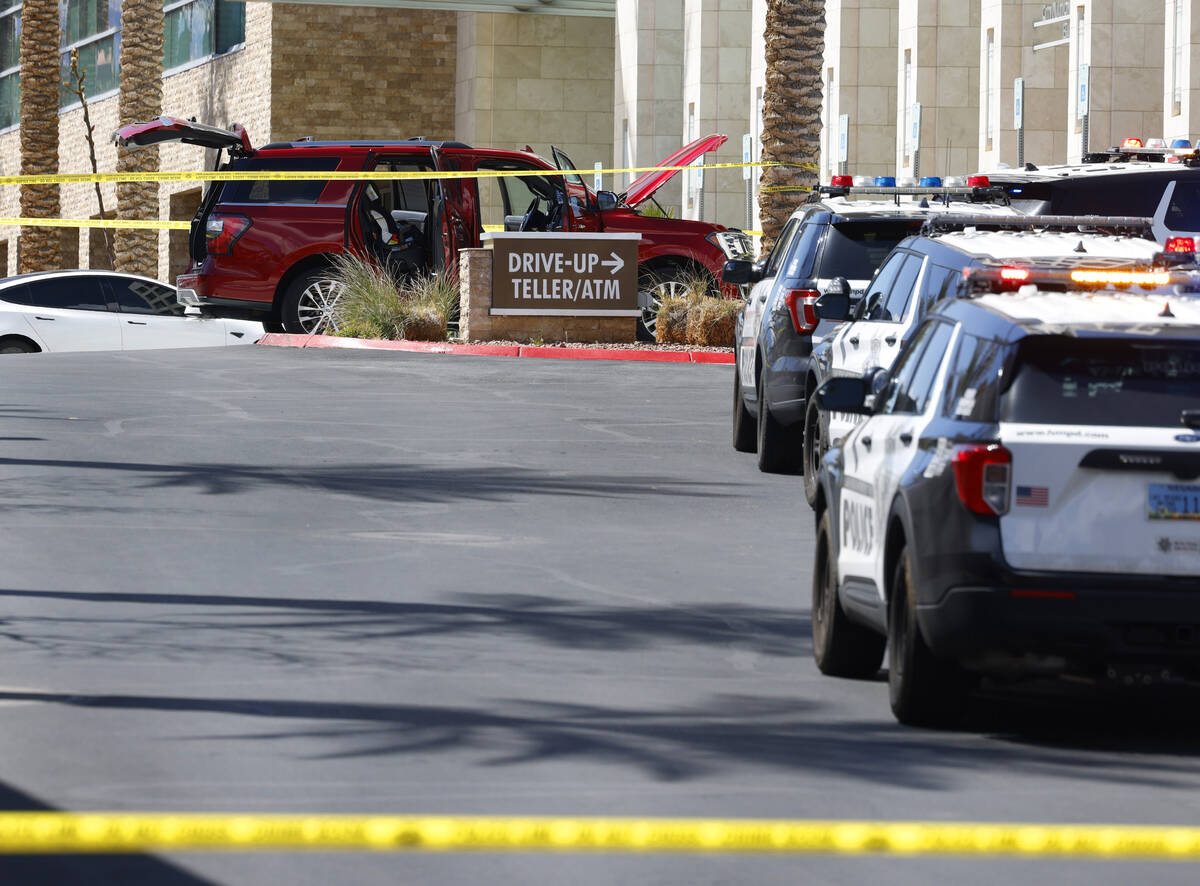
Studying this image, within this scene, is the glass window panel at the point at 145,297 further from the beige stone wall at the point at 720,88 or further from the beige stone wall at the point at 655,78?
the beige stone wall at the point at 655,78

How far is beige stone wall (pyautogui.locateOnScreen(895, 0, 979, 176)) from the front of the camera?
36.6 m

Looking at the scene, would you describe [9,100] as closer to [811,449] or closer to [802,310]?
[802,310]

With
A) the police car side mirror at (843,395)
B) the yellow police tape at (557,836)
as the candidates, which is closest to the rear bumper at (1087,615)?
the yellow police tape at (557,836)

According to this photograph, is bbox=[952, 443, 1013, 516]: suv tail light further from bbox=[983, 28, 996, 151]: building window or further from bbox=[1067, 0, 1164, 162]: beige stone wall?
bbox=[983, 28, 996, 151]: building window

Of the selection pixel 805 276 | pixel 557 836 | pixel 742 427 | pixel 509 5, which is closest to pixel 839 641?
pixel 557 836

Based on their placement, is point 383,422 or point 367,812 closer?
point 367,812

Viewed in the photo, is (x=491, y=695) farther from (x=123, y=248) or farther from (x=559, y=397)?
(x=123, y=248)

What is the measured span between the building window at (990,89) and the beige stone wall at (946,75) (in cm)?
114

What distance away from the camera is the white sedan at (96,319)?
85.5 ft

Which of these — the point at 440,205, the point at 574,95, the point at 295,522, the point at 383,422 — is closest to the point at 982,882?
the point at 295,522

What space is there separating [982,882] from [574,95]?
46055 millimetres

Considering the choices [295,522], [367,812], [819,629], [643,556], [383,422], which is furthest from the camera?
[383,422]

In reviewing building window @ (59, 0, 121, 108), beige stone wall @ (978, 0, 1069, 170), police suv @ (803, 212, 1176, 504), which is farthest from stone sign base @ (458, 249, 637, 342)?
building window @ (59, 0, 121, 108)

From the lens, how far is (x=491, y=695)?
311 inches
